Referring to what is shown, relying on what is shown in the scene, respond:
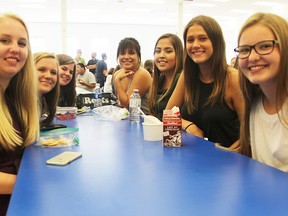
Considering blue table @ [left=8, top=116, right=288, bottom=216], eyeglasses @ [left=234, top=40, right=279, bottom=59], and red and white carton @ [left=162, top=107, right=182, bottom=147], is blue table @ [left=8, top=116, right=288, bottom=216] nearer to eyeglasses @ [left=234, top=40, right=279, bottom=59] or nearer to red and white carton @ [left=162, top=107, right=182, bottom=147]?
red and white carton @ [left=162, top=107, right=182, bottom=147]

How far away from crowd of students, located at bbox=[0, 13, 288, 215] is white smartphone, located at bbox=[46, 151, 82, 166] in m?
0.17

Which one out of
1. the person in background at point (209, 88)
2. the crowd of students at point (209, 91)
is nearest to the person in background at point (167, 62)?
the crowd of students at point (209, 91)

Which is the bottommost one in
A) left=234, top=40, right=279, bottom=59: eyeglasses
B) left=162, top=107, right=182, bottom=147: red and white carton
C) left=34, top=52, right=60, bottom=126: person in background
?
left=162, top=107, right=182, bottom=147: red and white carton

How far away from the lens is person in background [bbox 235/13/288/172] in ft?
4.11

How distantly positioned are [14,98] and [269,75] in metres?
1.21

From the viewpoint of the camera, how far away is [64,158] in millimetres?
1246

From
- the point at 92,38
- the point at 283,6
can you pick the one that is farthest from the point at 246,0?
the point at 92,38

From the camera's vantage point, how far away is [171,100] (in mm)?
2145

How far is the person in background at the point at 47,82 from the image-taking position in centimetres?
211

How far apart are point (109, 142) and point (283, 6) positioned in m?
10.2

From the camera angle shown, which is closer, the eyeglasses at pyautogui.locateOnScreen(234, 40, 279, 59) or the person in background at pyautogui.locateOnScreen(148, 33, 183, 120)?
the eyeglasses at pyautogui.locateOnScreen(234, 40, 279, 59)

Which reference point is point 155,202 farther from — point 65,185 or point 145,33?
point 145,33

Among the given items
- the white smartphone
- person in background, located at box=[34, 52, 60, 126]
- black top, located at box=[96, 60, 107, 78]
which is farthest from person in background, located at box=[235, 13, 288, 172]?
black top, located at box=[96, 60, 107, 78]

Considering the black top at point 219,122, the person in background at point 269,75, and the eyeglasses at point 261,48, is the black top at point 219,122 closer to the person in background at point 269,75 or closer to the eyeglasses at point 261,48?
the person in background at point 269,75
